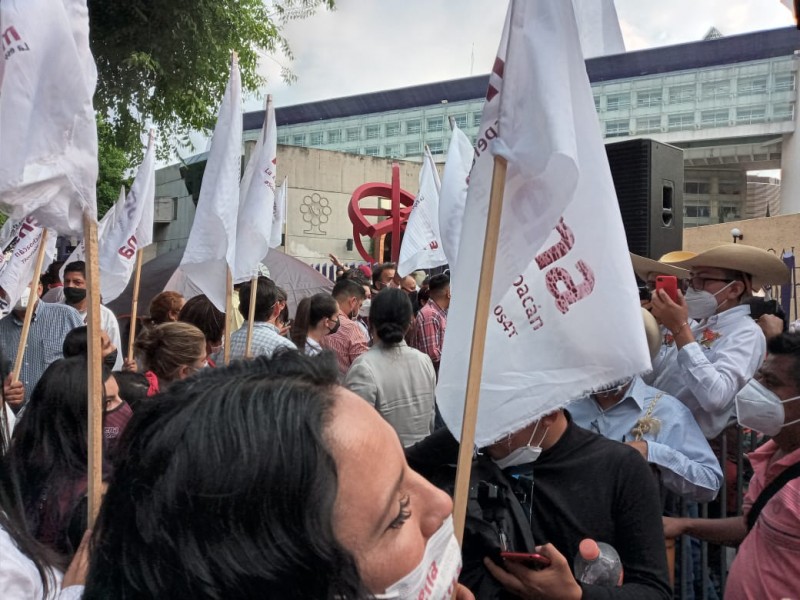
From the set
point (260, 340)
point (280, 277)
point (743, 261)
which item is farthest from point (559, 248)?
point (280, 277)

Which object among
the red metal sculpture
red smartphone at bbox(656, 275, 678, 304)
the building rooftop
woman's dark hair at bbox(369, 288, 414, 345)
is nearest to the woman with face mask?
red smartphone at bbox(656, 275, 678, 304)

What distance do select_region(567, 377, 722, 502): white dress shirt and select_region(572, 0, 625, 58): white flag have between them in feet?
5.04

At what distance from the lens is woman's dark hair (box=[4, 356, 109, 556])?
251 centimetres

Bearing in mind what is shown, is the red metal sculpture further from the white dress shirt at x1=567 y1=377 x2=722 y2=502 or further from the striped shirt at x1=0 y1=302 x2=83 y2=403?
the white dress shirt at x1=567 y1=377 x2=722 y2=502

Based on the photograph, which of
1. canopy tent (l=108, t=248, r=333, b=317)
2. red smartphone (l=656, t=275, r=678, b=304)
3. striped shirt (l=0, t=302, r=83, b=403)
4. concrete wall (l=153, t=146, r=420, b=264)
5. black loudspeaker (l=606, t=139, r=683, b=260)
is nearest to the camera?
red smartphone (l=656, t=275, r=678, b=304)

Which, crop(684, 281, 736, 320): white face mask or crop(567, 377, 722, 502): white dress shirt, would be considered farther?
crop(684, 281, 736, 320): white face mask

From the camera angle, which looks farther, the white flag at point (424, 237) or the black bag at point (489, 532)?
the white flag at point (424, 237)

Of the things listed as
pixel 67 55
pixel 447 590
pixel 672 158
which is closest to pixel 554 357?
pixel 447 590

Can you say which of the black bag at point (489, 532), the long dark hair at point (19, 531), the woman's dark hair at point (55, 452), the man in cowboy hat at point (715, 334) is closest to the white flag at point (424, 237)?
the man in cowboy hat at point (715, 334)

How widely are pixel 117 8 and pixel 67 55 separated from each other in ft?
30.6

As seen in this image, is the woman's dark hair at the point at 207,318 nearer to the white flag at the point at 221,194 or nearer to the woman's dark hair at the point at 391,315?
the white flag at the point at 221,194

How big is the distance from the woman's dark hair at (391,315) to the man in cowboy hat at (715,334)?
59.4 inches

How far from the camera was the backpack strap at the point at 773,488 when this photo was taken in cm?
256

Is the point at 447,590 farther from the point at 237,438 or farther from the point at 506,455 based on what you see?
the point at 506,455
